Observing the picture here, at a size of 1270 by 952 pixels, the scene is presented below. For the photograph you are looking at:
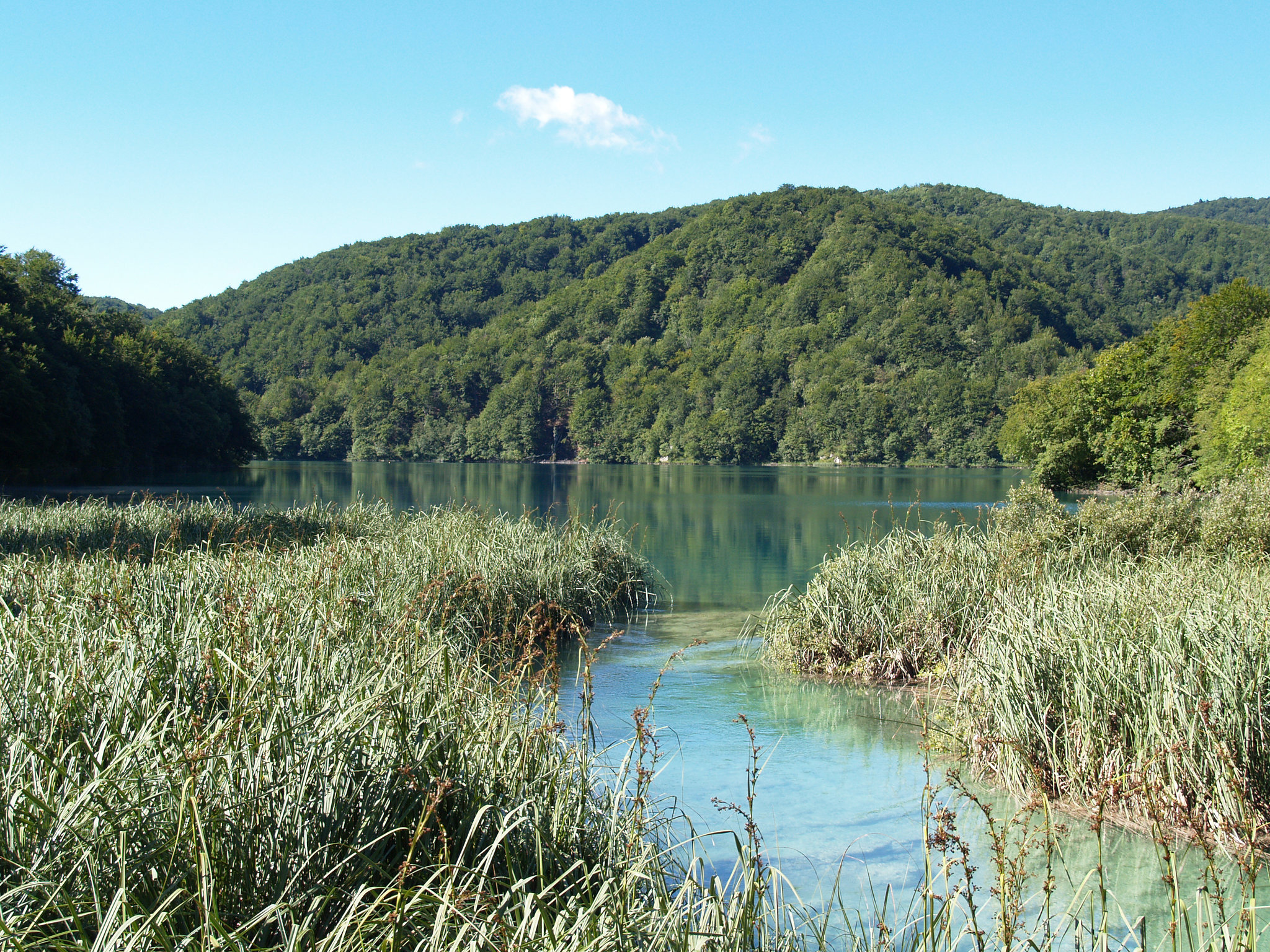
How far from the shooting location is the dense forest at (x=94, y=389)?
105ft

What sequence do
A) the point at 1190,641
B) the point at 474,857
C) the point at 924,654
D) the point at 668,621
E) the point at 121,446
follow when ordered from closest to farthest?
the point at 474,857
the point at 1190,641
the point at 924,654
the point at 668,621
the point at 121,446

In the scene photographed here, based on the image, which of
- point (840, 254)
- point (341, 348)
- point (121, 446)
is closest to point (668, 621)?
point (121, 446)

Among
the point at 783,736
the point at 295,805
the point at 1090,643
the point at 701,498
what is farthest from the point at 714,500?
the point at 295,805

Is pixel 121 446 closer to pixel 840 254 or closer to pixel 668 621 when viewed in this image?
pixel 668 621

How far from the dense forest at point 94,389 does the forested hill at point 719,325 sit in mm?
38711

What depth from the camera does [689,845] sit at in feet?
15.6

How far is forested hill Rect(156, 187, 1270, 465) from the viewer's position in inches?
3270

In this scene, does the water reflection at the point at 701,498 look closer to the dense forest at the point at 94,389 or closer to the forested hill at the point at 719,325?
the dense forest at the point at 94,389

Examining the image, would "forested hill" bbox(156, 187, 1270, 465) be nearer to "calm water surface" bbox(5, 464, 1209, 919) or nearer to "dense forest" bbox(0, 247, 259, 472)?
"dense forest" bbox(0, 247, 259, 472)

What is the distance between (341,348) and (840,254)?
55.2 meters

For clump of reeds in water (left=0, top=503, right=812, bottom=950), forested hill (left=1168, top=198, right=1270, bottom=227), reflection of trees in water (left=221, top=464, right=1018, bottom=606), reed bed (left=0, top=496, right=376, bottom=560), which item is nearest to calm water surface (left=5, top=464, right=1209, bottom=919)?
reflection of trees in water (left=221, top=464, right=1018, bottom=606)

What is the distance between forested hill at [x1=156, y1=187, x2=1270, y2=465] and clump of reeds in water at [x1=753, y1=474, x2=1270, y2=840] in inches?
2622

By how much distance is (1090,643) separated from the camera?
5.54 meters

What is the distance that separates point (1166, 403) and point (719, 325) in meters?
68.7
